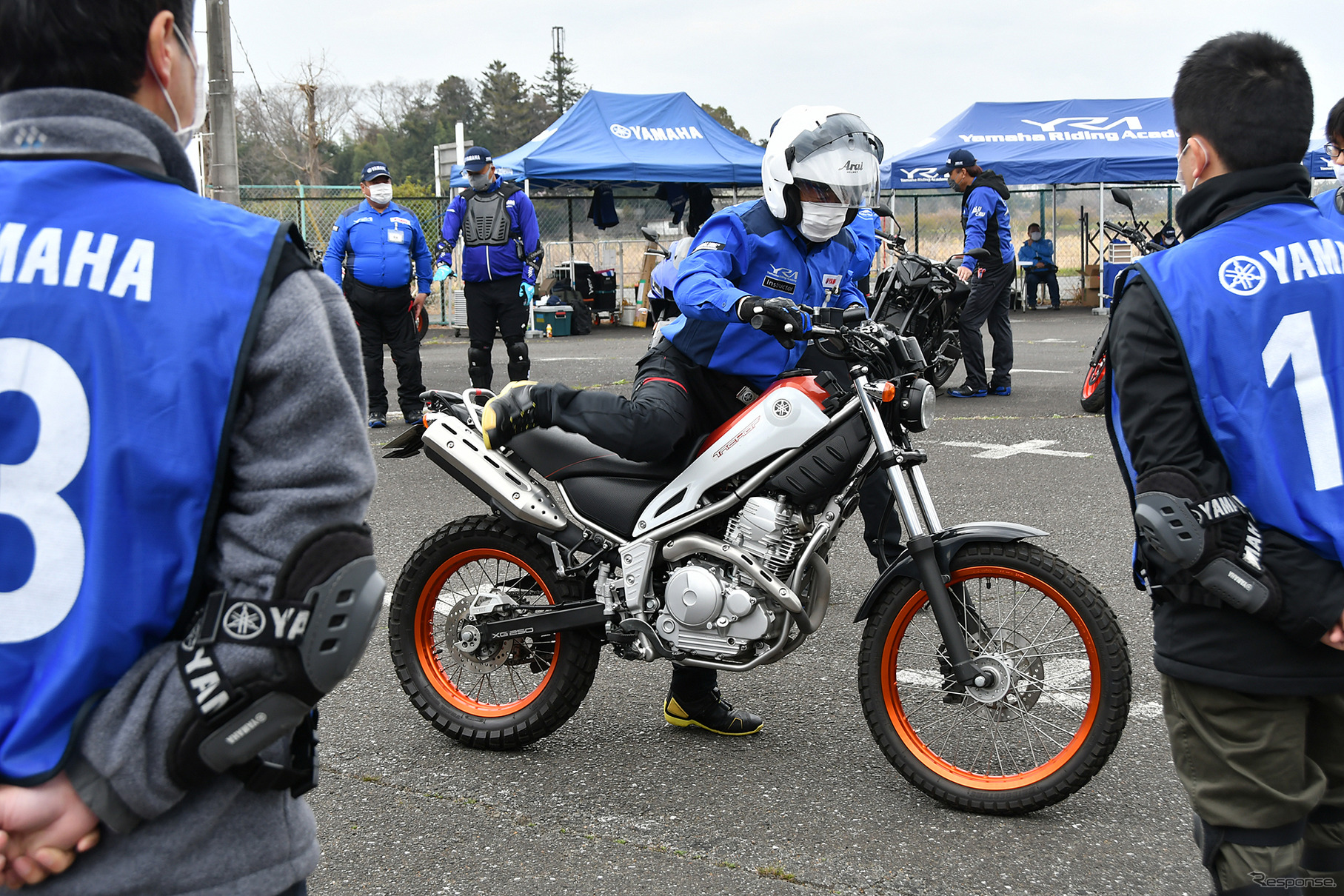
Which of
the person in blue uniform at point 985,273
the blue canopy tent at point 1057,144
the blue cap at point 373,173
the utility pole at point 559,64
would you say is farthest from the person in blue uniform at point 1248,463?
the utility pole at point 559,64

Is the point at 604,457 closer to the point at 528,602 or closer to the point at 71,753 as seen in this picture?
the point at 528,602

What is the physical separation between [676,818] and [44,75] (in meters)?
2.56

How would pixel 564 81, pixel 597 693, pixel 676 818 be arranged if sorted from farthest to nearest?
pixel 564 81, pixel 597 693, pixel 676 818

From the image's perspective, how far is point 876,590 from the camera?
131 inches

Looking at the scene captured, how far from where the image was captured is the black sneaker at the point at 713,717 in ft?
12.6

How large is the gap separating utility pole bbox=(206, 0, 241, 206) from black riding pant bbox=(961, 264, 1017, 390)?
787 cm

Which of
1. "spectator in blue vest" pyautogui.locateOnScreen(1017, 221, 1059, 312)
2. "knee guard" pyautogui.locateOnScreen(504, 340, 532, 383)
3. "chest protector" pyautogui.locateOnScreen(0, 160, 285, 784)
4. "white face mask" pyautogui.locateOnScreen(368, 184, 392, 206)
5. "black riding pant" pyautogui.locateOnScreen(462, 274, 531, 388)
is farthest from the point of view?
"spectator in blue vest" pyautogui.locateOnScreen(1017, 221, 1059, 312)

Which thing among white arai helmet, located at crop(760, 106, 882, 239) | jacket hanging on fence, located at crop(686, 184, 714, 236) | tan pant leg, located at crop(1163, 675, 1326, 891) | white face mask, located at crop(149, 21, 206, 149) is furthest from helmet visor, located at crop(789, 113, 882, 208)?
jacket hanging on fence, located at crop(686, 184, 714, 236)

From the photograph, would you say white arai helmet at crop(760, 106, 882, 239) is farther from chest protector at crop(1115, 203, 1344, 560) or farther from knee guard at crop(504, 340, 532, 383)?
knee guard at crop(504, 340, 532, 383)

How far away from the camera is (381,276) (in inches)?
377

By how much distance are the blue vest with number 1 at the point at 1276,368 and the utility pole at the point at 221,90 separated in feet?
40.0

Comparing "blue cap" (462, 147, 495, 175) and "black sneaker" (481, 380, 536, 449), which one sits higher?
"blue cap" (462, 147, 495, 175)

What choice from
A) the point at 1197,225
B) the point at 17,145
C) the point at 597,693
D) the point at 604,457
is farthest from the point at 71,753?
the point at 597,693

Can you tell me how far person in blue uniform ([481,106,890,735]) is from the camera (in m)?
3.59
